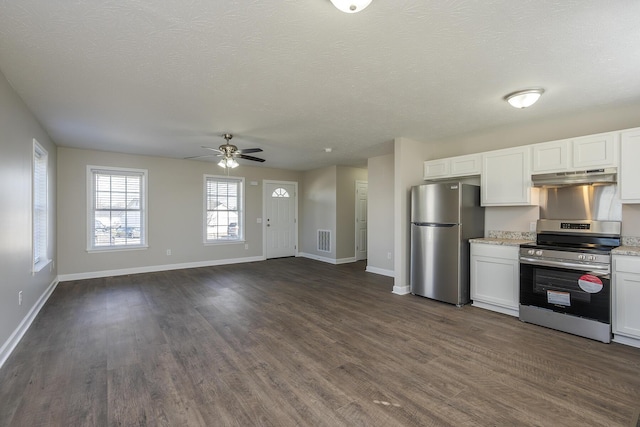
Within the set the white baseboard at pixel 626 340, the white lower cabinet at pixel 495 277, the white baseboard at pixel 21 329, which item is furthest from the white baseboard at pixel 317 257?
the white baseboard at pixel 21 329

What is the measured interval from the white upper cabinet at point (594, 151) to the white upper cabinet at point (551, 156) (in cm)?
9

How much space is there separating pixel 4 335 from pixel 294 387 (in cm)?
261

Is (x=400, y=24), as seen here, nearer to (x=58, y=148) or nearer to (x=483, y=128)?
(x=483, y=128)

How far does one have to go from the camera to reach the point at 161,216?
630 centimetres

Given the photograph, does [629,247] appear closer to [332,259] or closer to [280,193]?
[332,259]

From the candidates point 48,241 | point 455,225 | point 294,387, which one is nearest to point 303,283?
point 455,225

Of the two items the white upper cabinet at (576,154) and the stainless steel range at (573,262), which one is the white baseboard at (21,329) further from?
the white upper cabinet at (576,154)

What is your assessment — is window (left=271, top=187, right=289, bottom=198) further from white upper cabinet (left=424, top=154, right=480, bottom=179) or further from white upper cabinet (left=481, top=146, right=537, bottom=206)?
white upper cabinet (left=481, top=146, right=537, bottom=206)

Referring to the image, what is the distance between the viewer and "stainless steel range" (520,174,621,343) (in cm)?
296

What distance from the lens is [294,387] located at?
7.16ft

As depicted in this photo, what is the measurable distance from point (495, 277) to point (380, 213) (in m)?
2.60

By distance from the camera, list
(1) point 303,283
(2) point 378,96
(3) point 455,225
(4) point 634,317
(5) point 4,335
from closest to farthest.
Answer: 1. (5) point 4,335
2. (4) point 634,317
3. (2) point 378,96
4. (3) point 455,225
5. (1) point 303,283

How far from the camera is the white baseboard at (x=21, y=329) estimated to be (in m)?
2.57

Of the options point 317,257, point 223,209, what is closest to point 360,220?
point 317,257
